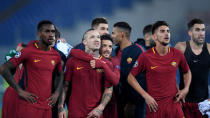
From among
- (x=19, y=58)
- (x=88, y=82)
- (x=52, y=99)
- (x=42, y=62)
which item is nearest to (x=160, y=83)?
(x=88, y=82)

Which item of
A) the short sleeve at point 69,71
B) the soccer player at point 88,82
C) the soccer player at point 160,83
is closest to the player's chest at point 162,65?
the soccer player at point 160,83

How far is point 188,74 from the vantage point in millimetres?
3992

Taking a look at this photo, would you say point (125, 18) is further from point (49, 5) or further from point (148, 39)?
point (148, 39)

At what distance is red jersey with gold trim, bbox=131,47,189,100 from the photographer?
12.4ft

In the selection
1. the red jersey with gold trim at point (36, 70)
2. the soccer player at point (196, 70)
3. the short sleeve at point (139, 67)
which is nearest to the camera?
the red jersey with gold trim at point (36, 70)

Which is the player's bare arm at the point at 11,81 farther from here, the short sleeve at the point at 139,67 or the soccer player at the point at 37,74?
the short sleeve at the point at 139,67

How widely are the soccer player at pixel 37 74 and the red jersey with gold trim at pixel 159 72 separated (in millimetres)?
1064

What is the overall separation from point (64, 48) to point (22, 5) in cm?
432

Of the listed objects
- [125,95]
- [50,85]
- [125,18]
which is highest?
[125,18]

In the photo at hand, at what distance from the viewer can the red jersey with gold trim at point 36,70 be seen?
11.8ft

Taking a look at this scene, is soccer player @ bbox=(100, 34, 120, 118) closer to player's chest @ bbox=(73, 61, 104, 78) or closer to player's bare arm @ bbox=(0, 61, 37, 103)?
player's chest @ bbox=(73, 61, 104, 78)

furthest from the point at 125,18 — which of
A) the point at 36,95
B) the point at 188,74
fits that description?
the point at 36,95

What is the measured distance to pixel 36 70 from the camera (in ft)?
11.8

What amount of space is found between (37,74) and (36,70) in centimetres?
5
